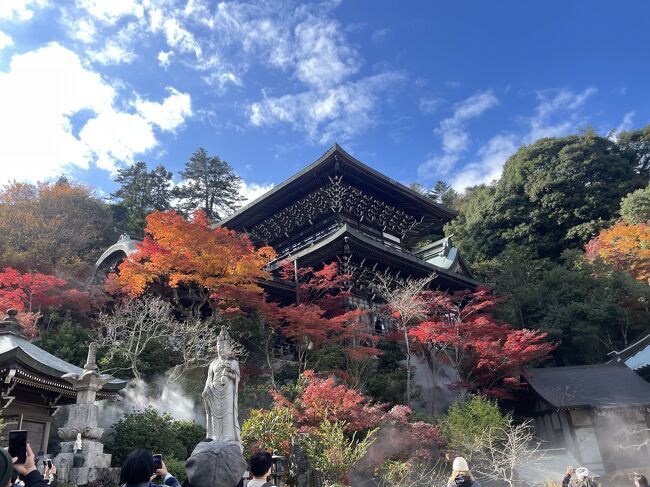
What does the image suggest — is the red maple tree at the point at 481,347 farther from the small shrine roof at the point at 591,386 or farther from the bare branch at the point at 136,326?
the bare branch at the point at 136,326

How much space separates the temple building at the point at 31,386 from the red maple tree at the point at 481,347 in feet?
32.3

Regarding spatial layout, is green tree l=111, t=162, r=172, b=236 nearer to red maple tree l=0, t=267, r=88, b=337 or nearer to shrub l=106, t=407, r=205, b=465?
red maple tree l=0, t=267, r=88, b=337

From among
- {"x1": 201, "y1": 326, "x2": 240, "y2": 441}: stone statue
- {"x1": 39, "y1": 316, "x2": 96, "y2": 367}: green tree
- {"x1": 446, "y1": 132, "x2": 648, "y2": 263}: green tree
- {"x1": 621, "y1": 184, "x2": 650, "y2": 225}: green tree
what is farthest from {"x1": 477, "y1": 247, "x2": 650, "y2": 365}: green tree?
{"x1": 39, "y1": 316, "x2": 96, "y2": 367}: green tree

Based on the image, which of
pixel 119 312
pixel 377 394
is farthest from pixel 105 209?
pixel 377 394

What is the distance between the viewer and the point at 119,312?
1501cm

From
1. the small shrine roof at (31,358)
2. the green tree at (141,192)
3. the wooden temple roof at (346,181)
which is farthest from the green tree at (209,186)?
the small shrine roof at (31,358)

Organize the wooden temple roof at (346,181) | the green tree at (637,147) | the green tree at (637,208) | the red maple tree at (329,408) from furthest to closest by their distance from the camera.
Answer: the green tree at (637,147) < the green tree at (637,208) < the wooden temple roof at (346,181) < the red maple tree at (329,408)

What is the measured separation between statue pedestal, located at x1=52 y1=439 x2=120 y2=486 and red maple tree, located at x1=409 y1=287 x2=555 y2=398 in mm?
9672

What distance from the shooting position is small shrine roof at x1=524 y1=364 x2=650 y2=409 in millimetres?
15820

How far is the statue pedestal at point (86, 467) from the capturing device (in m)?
8.04

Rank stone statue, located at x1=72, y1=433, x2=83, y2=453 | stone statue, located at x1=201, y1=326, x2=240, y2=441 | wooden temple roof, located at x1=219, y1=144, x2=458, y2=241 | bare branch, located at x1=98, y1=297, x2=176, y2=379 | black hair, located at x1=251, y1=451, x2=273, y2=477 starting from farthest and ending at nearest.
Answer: wooden temple roof, located at x1=219, y1=144, x2=458, y2=241 → bare branch, located at x1=98, y1=297, x2=176, y2=379 → stone statue, located at x1=201, y1=326, x2=240, y2=441 → stone statue, located at x1=72, y1=433, x2=83, y2=453 → black hair, located at x1=251, y1=451, x2=273, y2=477

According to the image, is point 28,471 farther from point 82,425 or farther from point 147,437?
point 147,437

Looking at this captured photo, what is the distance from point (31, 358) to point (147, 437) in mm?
3253

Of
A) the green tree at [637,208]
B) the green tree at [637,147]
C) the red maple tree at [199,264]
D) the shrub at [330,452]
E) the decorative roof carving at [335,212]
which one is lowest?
the shrub at [330,452]
